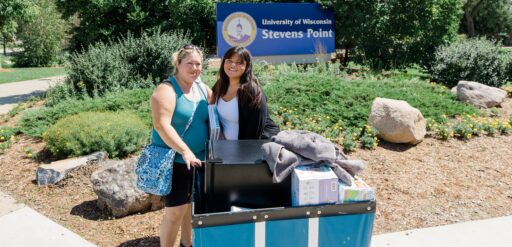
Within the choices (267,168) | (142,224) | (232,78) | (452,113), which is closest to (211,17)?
(452,113)

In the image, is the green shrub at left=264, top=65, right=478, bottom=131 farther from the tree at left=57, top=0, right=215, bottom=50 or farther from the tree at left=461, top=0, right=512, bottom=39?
the tree at left=461, top=0, right=512, bottom=39

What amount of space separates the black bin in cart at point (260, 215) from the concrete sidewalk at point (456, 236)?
1.76 meters

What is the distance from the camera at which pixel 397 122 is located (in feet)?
19.3

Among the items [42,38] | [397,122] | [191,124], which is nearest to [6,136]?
[191,124]

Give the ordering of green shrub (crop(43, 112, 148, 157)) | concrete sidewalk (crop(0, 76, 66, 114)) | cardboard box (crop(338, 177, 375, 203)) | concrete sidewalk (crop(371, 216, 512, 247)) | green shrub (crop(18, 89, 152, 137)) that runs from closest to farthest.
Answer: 1. cardboard box (crop(338, 177, 375, 203))
2. concrete sidewalk (crop(371, 216, 512, 247))
3. green shrub (crop(43, 112, 148, 157))
4. green shrub (crop(18, 89, 152, 137))
5. concrete sidewalk (crop(0, 76, 66, 114))

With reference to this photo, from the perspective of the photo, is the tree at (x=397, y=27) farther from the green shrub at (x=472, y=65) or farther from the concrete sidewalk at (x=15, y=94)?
the concrete sidewalk at (x=15, y=94)

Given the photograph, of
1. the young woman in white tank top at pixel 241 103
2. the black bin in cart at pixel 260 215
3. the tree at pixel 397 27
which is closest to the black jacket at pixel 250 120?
the young woman in white tank top at pixel 241 103

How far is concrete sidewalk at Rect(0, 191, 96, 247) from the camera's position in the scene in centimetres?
375

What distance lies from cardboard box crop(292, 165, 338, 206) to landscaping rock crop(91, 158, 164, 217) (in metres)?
2.49

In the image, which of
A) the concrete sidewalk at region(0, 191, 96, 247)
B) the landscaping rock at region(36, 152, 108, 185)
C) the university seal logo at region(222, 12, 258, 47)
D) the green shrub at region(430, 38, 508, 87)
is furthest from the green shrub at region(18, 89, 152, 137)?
the green shrub at region(430, 38, 508, 87)

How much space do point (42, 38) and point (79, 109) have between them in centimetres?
2337

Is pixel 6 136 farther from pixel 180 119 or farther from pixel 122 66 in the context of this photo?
pixel 180 119

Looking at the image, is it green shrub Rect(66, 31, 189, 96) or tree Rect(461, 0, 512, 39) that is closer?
green shrub Rect(66, 31, 189, 96)

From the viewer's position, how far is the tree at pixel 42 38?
89.3 feet
